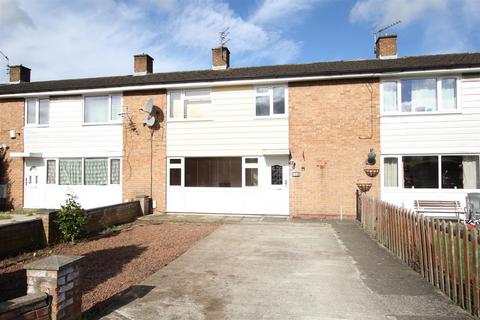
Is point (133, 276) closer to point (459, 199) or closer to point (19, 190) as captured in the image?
point (459, 199)

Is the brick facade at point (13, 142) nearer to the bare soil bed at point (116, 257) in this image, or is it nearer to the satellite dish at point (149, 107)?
the satellite dish at point (149, 107)

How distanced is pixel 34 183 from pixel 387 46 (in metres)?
16.7

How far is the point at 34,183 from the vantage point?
53.4ft

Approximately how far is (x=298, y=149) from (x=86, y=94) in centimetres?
952

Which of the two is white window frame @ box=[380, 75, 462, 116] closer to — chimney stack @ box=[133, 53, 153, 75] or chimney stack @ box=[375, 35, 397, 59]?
chimney stack @ box=[375, 35, 397, 59]

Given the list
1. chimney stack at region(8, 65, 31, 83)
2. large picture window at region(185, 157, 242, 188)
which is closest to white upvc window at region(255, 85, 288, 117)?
large picture window at region(185, 157, 242, 188)

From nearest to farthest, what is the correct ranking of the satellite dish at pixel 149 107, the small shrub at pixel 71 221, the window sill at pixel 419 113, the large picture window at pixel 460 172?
1. the small shrub at pixel 71 221
2. the large picture window at pixel 460 172
3. the window sill at pixel 419 113
4. the satellite dish at pixel 149 107

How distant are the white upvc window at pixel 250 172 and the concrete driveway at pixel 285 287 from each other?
5.30 meters

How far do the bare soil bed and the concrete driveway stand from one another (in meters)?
Answer: 0.37

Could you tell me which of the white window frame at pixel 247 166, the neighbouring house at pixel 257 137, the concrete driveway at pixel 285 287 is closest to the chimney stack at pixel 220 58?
the neighbouring house at pixel 257 137

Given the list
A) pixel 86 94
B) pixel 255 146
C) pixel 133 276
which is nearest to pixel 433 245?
pixel 133 276

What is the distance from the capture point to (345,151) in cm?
1313

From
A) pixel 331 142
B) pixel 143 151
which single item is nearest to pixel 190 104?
pixel 143 151

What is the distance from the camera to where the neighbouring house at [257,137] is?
41.4ft
